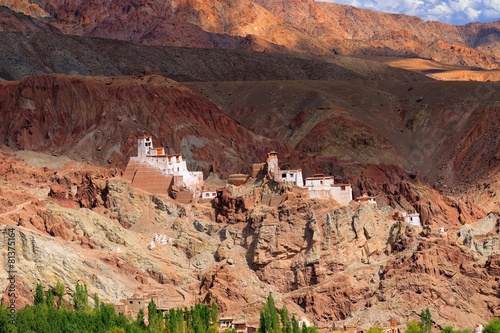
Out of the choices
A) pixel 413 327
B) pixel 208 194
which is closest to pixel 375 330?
pixel 413 327

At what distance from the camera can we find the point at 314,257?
94.9 meters

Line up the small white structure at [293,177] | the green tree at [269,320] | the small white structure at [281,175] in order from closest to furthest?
the green tree at [269,320]
the small white structure at [293,177]
the small white structure at [281,175]

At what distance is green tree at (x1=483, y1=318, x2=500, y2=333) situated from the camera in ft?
278

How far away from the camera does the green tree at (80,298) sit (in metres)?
87.7

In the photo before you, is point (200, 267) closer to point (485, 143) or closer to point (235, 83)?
point (485, 143)

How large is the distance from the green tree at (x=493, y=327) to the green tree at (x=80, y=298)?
23.3 meters

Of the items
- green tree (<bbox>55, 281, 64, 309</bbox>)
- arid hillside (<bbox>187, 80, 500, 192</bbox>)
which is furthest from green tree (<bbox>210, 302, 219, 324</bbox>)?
arid hillside (<bbox>187, 80, 500, 192</bbox>)

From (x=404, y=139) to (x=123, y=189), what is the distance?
6465cm

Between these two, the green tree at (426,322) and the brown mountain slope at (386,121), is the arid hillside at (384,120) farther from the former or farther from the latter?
the green tree at (426,322)

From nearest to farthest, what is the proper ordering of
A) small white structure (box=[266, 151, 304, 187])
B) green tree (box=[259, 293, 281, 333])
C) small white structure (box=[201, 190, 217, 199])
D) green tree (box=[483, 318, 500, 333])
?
1. green tree (box=[259, 293, 281, 333])
2. green tree (box=[483, 318, 500, 333])
3. small white structure (box=[266, 151, 304, 187])
4. small white structure (box=[201, 190, 217, 199])

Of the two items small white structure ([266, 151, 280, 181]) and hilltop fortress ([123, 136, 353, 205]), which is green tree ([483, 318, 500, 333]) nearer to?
hilltop fortress ([123, 136, 353, 205])

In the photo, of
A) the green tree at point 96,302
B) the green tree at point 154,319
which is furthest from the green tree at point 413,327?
the green tree at point 96,302

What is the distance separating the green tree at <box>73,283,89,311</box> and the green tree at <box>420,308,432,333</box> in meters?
19.6

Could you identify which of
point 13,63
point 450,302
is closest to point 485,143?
point 13,63
